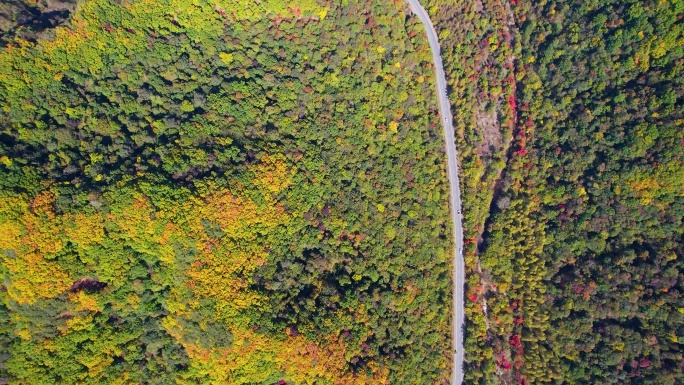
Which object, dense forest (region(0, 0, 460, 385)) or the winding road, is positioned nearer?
dense forest (region(0, 0, 460, 385))

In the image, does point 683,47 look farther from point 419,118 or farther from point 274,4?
point 274,4

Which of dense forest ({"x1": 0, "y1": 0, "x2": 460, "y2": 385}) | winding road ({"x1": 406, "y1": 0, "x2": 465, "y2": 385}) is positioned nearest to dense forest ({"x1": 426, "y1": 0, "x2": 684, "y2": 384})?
winding road ({"x1": 406, "y1": 0, "x2": 465, "y2": 385})

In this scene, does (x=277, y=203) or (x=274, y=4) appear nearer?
(x=277, y=203)

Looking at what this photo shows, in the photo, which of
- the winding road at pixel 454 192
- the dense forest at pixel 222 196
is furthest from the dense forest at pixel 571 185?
the dense forest at pixel 222 196

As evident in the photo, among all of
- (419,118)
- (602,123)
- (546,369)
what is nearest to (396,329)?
(546,369)

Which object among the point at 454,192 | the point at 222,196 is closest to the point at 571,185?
the point at 454,192

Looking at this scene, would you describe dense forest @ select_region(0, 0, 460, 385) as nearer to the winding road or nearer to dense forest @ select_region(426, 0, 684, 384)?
the winding road

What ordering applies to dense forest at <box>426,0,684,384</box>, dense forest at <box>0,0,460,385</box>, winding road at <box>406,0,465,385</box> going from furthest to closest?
winding road at <box>406,0,465,385</box> < dense forest at <box>426,0,684,384</box> < dense forest at <box>0,0,460,385</box>
